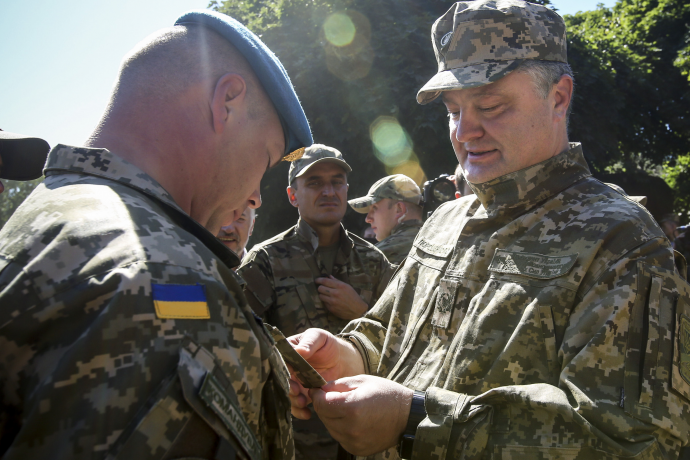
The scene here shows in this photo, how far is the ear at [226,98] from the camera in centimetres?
144

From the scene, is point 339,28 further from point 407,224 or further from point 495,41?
point 495,41

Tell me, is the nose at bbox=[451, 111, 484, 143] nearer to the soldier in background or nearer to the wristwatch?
the wristwatch

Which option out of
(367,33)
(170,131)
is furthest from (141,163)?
(367,33)

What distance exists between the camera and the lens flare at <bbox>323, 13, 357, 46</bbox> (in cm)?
1307

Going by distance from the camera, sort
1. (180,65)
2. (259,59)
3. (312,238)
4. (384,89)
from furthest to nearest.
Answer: (384,89), (312,238), (259,59), (180,65)

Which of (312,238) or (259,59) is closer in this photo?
(259,59)

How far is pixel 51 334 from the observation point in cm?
97

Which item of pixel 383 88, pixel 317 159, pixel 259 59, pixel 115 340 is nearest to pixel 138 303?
pixel 115 340

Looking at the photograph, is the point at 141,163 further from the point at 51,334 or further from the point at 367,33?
the point at 367,33

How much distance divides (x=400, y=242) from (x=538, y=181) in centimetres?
313

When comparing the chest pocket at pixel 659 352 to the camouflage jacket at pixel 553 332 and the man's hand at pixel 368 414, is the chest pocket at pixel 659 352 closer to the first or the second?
the camouflage jacket at pixel 553 332

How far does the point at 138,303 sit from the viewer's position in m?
0.99

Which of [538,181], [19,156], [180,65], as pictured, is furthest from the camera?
[19,156]

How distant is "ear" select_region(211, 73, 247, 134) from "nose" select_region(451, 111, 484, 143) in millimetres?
1003
